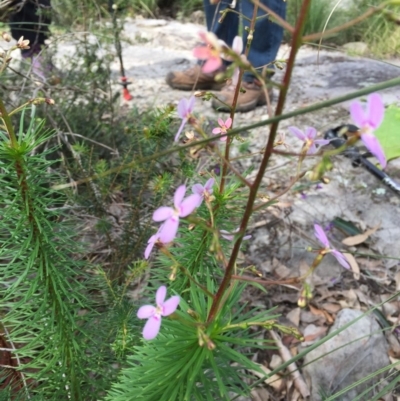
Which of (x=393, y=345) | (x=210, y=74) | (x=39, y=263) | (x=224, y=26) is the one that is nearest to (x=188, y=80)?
(x=210, y=74)

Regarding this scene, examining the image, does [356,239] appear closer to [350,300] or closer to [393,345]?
[350,300]

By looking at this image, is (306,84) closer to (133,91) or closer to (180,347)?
(133,91)

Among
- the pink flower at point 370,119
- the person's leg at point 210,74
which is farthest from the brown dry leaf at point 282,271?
the person's leg at point 210,74

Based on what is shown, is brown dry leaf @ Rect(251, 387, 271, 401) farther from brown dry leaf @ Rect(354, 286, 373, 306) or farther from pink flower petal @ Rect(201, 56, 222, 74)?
pink flower petal @ Rect(201, 56, 222, 74)

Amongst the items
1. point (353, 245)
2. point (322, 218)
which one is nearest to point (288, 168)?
point (322, 218)

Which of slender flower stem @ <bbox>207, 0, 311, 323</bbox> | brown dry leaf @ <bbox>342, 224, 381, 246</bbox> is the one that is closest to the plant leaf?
brown dry leaf @ <bbox>342, 224, 381, 246</bbox>

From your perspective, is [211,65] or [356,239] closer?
[211,65]
